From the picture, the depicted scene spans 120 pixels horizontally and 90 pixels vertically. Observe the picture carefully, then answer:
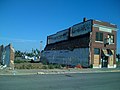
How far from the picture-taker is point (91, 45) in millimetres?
38844

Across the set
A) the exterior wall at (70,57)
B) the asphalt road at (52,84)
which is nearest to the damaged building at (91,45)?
the exterior wall at (70,57)

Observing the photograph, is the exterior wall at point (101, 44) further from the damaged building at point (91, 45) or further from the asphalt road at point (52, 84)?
the asphalt road at point (52, 84)

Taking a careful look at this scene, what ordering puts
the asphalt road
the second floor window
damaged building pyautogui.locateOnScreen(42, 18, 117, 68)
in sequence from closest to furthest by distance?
the asphalt road < damaged building pyautogui.locateOnScreen(42, 18, 117, 68) < the second floor window

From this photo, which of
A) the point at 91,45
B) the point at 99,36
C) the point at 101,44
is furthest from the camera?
the point at 101,44

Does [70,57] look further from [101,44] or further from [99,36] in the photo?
[99,36]

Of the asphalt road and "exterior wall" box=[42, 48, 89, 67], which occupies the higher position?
"exterior wall" box=[42, 48, 89, 67]

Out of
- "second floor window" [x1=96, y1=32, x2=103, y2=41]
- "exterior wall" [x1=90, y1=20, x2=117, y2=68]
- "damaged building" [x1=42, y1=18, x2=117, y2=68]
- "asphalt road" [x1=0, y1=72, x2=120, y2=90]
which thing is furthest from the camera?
"second floor window" [x1=96, y1=32, x2=103, y2=41]

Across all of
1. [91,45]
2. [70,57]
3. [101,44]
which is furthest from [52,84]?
Answer: [70,57]

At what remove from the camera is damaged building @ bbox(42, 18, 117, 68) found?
39.2 meters

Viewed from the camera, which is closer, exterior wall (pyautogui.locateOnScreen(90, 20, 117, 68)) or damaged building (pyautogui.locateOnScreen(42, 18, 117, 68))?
exterior wall (pyautogui.locateOnScreen(90, 20, 117, 68))

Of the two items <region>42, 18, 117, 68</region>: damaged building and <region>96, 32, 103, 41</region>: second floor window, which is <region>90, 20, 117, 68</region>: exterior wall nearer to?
<region>42, 18, 117, 68</region>: damaged building

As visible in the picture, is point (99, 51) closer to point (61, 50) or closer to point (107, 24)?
point (107, 24)

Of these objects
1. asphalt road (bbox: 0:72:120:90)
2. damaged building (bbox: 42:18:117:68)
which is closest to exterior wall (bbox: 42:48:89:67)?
damaged building (bbox: 42:18:117:68)

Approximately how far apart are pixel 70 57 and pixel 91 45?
7.64 metres
